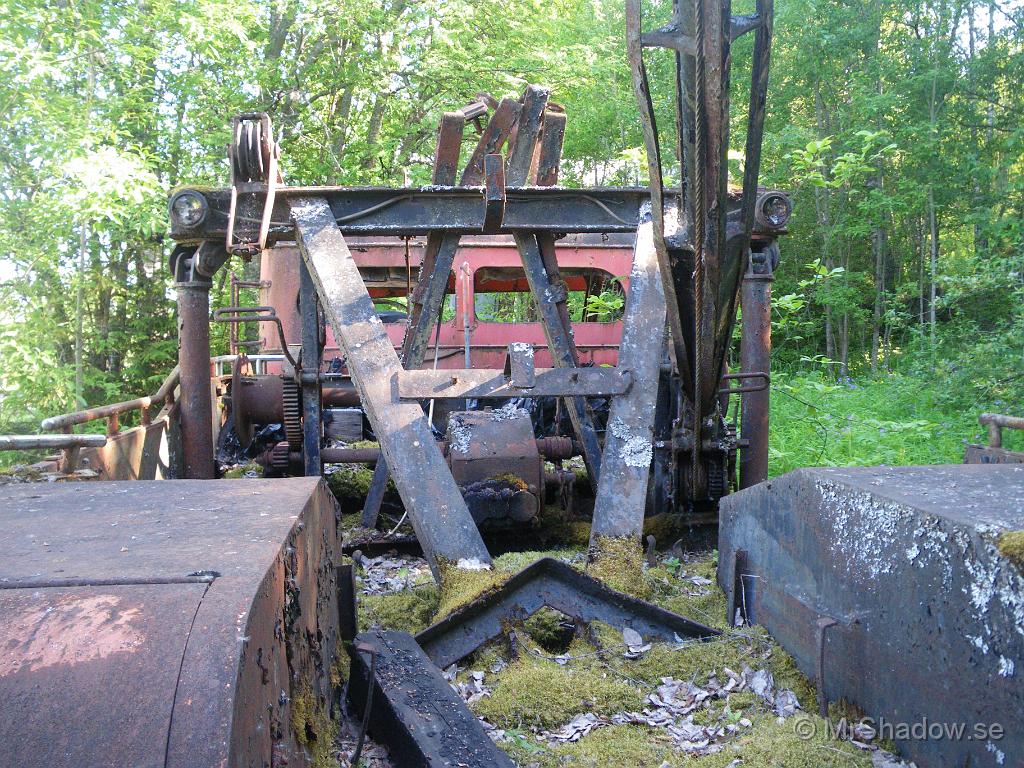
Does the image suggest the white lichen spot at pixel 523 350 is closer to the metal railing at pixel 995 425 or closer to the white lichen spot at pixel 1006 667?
the metal railing at pixel 995 425

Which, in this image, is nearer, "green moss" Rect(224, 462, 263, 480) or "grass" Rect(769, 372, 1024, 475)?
"green moss" Rect(224, 462, 263, 480)

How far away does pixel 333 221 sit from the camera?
5023mm

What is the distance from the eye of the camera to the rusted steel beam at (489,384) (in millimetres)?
4191

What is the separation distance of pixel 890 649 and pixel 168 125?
46.1 feet

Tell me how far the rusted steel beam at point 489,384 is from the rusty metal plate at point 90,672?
2.75 metres

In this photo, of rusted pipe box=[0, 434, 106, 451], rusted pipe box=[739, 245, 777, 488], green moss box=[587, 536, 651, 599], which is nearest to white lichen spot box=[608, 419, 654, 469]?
green moss box=[587, 536, 651, 599]

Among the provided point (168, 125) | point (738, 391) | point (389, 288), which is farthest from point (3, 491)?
point (168, 125)

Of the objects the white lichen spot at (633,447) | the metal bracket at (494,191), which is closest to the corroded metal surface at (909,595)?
the white lichen spot at (633,447)

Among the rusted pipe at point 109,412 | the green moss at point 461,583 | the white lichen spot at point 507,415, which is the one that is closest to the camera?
the green moss at point 461,583

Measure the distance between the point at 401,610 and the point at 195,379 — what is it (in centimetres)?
260

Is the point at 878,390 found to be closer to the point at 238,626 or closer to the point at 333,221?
the point at 333,221

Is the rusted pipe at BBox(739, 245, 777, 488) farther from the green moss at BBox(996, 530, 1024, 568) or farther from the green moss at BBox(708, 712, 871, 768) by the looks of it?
the green moss at BBox(996, 530, 1024, 568)

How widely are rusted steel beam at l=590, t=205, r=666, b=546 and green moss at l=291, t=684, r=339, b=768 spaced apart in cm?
198

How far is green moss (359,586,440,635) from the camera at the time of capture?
12.7 ft
